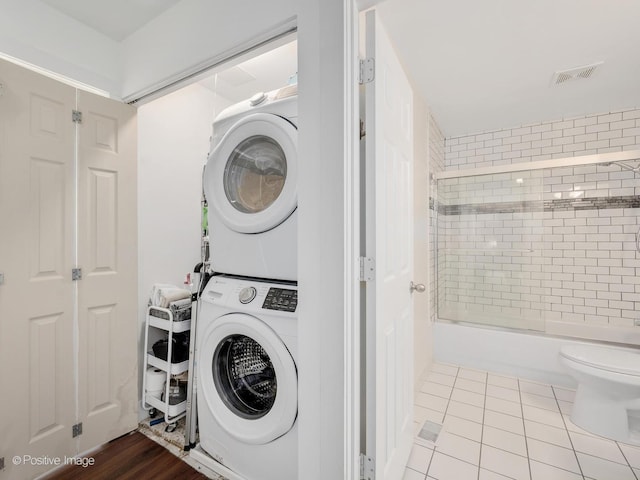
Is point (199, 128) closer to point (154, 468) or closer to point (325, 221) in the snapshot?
point (325, 221)

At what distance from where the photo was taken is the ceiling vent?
2.08m

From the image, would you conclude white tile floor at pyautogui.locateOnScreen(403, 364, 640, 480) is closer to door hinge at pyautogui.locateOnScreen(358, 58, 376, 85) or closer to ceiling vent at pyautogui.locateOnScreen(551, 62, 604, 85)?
door hinge at pyautogui.locateOnScreen(358, 58, 376, 85)

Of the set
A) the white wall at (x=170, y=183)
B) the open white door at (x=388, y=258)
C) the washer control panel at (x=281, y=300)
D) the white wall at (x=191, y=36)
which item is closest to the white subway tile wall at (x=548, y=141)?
the open white door at (x=388, y=258)

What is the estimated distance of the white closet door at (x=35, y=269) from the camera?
1.40 m

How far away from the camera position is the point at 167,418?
1.80m

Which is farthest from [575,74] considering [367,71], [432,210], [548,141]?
[367,71]

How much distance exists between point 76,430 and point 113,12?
2260 mm

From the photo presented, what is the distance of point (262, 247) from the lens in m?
1.42

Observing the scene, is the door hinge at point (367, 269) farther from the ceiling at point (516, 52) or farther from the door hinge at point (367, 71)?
the ceiling at point (516, 52)

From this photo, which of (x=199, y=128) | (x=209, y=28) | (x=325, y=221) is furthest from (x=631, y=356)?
(x=199, y=128)

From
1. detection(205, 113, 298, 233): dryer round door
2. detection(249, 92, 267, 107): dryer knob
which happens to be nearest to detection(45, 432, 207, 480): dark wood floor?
detection(205, 113, 298, 233): dryer round door

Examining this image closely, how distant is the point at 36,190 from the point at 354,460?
6.17ft

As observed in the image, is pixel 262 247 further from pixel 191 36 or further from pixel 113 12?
pixel 113 12

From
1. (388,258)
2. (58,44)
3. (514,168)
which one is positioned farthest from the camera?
(514,168)
